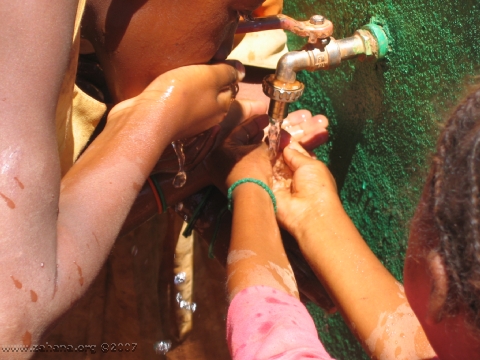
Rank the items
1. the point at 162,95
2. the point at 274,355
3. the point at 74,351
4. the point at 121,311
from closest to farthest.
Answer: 1. the point at 274,355
2. the point at 162,95
3. the point at 74,351
4. the point at 121,311

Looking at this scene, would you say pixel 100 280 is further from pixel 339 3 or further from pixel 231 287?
pixel 339 3

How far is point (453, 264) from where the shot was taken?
0.72 meters

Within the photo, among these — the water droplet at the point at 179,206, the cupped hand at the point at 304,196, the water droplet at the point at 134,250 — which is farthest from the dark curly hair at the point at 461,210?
the water droplet at the point at 134,250

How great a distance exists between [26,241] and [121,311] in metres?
0.92

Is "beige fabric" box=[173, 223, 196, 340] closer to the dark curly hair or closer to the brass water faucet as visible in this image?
the brass water faucet

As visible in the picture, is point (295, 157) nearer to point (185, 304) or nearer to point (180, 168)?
point (180, 168)

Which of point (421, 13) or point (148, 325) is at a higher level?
point (421, 13)

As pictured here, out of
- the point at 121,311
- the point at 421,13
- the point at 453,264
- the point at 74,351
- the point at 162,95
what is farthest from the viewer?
the point at 121,311

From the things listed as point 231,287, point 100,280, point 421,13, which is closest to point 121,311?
point 100,280

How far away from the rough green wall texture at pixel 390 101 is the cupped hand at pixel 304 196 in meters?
0.16

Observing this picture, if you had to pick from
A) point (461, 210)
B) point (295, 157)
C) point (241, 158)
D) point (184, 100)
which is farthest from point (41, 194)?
point (295, 157)

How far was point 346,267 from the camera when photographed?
1.29 m

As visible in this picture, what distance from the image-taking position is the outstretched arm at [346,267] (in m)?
1.18

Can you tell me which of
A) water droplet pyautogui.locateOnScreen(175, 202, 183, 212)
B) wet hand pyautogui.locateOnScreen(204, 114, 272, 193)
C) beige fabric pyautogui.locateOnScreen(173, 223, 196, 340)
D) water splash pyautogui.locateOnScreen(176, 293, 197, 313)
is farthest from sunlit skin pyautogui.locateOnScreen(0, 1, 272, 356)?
water splash pyautogui.locateOnScreen(176, 293, 197, 313)
